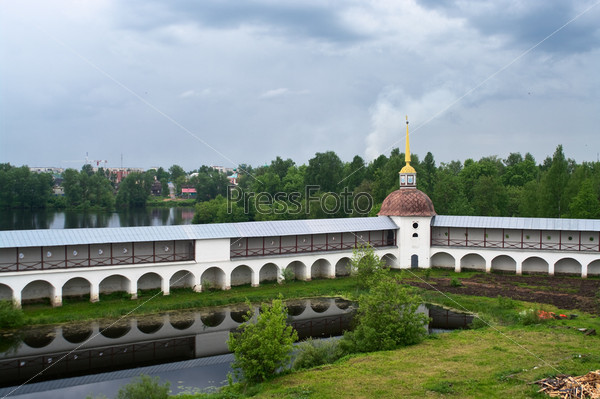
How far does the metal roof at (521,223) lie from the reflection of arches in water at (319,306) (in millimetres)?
10478

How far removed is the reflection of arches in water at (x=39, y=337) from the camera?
62.4ft

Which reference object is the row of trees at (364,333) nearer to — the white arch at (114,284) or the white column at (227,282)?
the white column at (227,282)

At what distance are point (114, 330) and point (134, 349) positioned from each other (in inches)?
86.8

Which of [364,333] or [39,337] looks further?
[39,337]

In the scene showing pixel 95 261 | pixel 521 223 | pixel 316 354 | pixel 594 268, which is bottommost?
pixel 316 354

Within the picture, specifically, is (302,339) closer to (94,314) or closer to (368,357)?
(368,357)

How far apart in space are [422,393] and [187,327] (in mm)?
11098

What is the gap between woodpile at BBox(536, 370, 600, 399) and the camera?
12.3 metres

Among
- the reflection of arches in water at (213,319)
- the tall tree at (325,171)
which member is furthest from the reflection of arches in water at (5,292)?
the tall tree at (325,171)

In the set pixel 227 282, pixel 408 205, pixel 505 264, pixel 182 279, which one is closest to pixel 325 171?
pixel 408 205

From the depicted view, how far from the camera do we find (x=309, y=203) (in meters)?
55.2

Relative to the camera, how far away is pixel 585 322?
20.4 metres

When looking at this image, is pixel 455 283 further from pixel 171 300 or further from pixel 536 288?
pixel 171 300

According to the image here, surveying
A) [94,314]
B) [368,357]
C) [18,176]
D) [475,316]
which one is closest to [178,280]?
[94,314]
